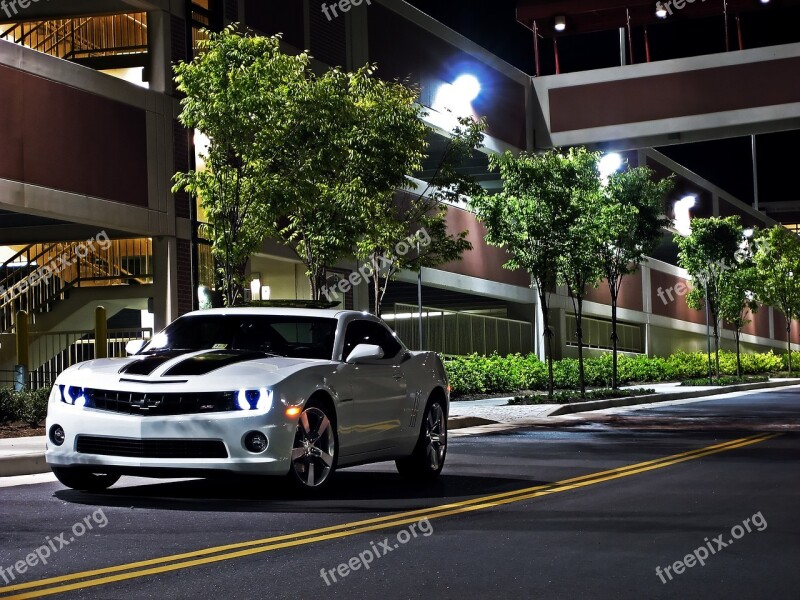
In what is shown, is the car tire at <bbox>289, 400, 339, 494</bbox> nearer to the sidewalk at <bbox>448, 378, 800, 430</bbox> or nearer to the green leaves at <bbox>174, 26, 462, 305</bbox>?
the green leaves at <bbox>174, 26, 462, 305</bbox>

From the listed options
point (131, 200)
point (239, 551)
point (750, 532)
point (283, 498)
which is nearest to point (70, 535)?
point (239, 551)

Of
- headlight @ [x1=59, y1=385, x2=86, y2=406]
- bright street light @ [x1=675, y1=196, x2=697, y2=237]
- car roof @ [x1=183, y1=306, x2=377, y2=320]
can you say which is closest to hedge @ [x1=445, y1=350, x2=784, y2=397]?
bright street light @ [x1=675, y1=196, x2=697, y2=237]

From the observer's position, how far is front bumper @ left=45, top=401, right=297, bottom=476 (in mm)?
10258

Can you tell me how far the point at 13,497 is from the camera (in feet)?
36.4

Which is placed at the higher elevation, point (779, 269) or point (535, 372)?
→ point (779, 269)

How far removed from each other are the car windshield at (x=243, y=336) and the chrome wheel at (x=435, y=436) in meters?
1.64

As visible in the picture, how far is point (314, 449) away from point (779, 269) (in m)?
50.2

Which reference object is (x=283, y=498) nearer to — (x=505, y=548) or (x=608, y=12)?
(x=505, y=548)

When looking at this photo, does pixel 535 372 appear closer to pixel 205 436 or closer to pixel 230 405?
pixel 230 405

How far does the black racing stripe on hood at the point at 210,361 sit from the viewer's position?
34.5ft

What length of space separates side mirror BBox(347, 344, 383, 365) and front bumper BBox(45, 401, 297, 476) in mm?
1127

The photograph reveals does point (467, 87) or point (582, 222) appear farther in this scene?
point (467, 87)

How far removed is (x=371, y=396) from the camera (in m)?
11.8

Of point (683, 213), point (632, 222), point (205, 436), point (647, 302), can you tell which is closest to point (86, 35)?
point (632, 222)
